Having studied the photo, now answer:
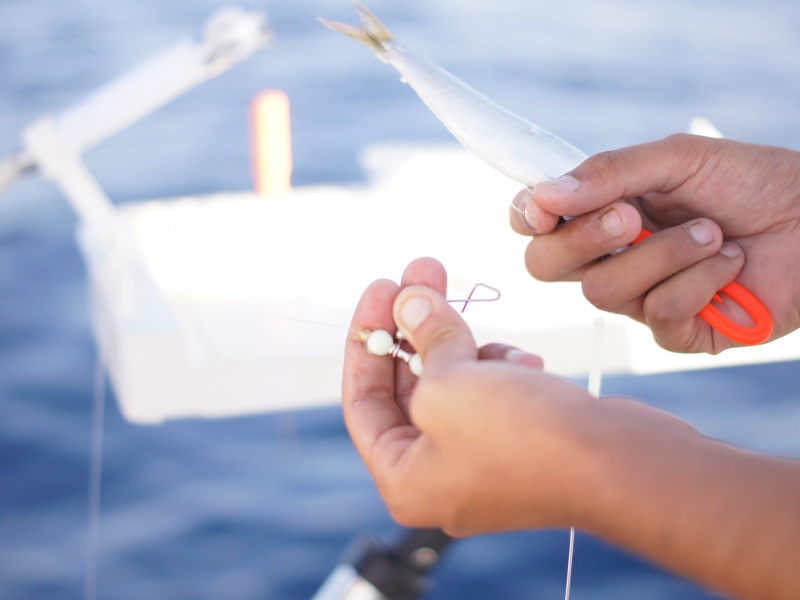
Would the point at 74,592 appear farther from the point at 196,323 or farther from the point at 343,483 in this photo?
the point at 196,323

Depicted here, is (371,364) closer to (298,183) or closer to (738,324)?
(738,324)

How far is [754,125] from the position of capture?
18.7ft

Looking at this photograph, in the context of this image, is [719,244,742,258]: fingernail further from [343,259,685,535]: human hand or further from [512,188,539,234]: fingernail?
[343,259,685,535]: human hand

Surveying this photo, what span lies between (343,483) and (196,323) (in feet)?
3.58

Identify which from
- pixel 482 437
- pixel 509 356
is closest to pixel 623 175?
pixel 509 356

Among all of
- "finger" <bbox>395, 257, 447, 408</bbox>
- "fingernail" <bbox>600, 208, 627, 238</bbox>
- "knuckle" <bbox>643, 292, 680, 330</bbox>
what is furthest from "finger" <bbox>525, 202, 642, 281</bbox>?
"finger" <bbox>395, 257, 447, 408</bbox>

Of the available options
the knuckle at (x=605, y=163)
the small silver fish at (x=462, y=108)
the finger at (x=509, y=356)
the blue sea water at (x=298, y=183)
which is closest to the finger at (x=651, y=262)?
the knuckle at (x=605, y=163)

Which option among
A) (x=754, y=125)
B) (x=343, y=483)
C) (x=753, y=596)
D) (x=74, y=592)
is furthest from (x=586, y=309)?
(x=754, y=125)

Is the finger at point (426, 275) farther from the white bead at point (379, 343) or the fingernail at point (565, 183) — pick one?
the fingernail at point (565, 183)

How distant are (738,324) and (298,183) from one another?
12.9 feet

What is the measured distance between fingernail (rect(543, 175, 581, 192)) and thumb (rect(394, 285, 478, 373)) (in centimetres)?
24

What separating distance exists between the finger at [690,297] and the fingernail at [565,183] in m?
0.26

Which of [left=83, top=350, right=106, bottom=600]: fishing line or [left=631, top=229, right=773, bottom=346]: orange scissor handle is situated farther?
[left=83, top=350, right=106, bottom=600]: fishing line

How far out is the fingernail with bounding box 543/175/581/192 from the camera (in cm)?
124
